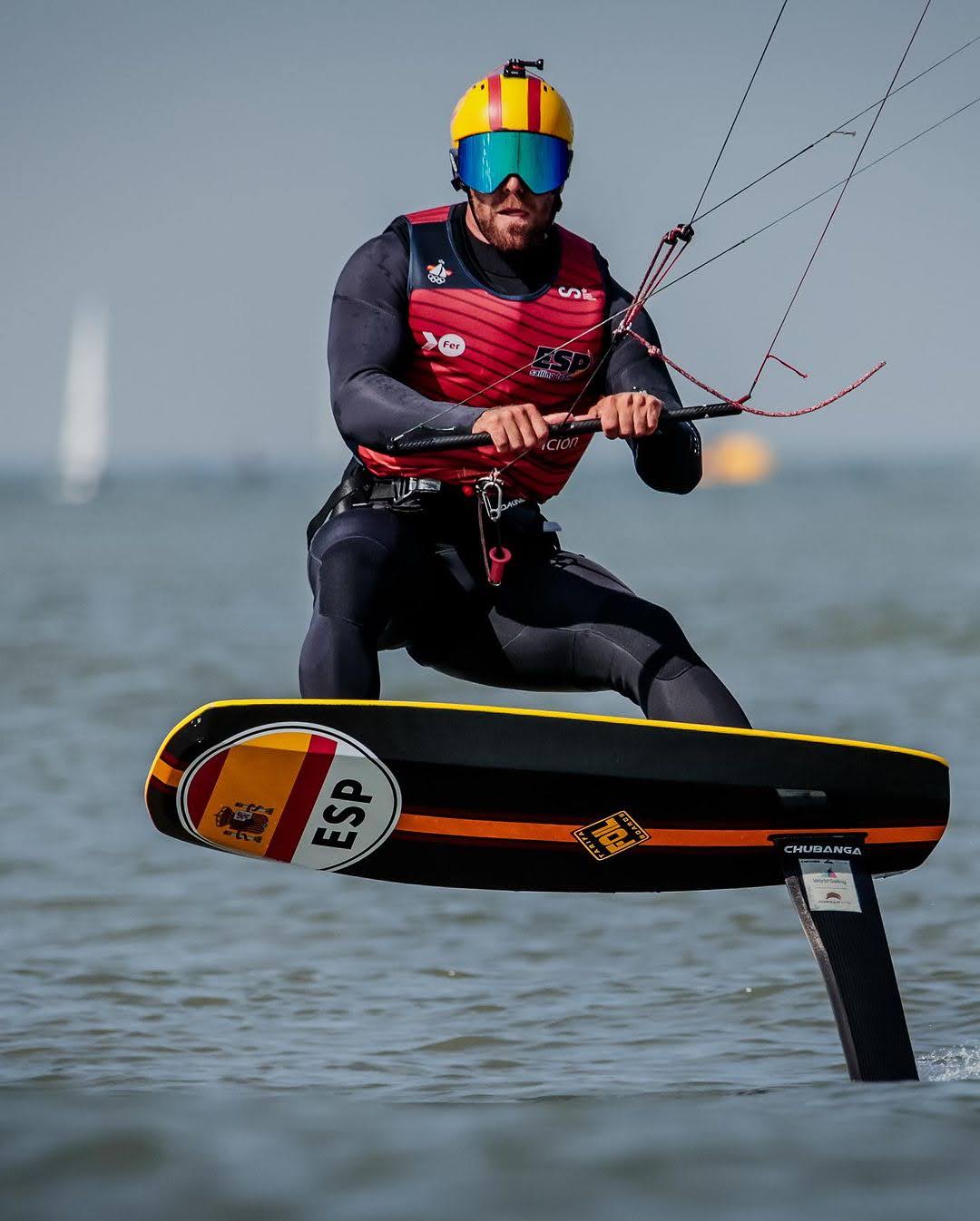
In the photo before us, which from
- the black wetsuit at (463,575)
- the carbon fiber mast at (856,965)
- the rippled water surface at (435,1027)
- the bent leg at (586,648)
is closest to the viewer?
the rippled water surface at (435,1027)

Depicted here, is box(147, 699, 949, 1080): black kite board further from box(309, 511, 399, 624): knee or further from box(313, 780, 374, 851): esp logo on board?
box(309, 511, 399, 624): knee

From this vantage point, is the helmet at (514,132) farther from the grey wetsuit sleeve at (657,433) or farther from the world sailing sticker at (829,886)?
the world sailing sticker at (829,886)

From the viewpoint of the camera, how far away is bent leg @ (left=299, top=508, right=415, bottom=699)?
15.1ft

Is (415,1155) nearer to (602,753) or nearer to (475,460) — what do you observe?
(602,753)

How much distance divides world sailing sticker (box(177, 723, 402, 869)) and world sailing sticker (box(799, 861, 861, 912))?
3.20 ft

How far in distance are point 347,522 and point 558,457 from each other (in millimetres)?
574

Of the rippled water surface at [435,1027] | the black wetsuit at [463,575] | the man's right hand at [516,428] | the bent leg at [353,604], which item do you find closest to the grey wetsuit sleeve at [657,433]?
the black wetsuit at [463,575]

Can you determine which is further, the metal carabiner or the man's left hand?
the metal carabiner

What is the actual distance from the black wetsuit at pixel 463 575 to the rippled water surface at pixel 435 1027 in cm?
101

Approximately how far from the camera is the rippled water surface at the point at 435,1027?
12.7ft

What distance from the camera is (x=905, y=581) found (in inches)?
989

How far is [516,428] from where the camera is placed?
430 cm

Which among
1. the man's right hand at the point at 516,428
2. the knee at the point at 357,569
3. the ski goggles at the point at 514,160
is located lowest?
the knee at the point at 357,569

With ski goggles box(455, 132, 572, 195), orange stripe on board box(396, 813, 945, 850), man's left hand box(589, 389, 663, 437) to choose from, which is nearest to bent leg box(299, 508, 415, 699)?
orange stripe on board box(396, 813, 945, 850)
